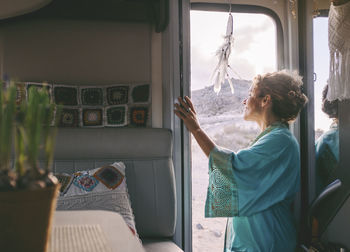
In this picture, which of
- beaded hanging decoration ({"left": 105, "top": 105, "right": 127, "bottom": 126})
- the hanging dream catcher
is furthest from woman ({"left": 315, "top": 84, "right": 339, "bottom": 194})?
beaded hanging decoration ({"left": 105, "top": 105, "right": 127, "bottom": 126})

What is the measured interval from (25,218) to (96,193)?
1.27 m

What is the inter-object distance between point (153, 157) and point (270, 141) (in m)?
0.76

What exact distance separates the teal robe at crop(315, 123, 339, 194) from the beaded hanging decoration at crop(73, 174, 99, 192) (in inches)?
55.7

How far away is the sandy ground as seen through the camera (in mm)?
2400

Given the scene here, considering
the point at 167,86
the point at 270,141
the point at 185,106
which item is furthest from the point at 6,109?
the point at 167,86

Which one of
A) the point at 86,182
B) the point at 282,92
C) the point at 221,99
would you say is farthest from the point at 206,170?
the point at 86,182

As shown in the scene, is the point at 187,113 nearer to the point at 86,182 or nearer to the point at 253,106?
the point at 253,106

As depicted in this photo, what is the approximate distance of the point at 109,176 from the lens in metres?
1.96

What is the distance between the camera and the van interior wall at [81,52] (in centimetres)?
238

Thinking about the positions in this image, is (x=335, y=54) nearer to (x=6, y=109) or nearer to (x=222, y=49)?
(x=222, y=49)

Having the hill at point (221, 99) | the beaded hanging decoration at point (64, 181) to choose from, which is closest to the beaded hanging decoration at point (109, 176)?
the beaded hanging decoration at point (64, 181)

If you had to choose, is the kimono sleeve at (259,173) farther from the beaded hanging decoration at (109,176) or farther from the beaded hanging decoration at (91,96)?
the beaded hanging decoration at (91,96)

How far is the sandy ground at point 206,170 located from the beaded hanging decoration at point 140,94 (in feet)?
1.39

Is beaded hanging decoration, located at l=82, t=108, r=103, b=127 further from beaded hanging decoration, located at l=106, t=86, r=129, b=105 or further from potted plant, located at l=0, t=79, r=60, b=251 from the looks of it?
potted plant, located at l=0, t=79, r=60, b=251
